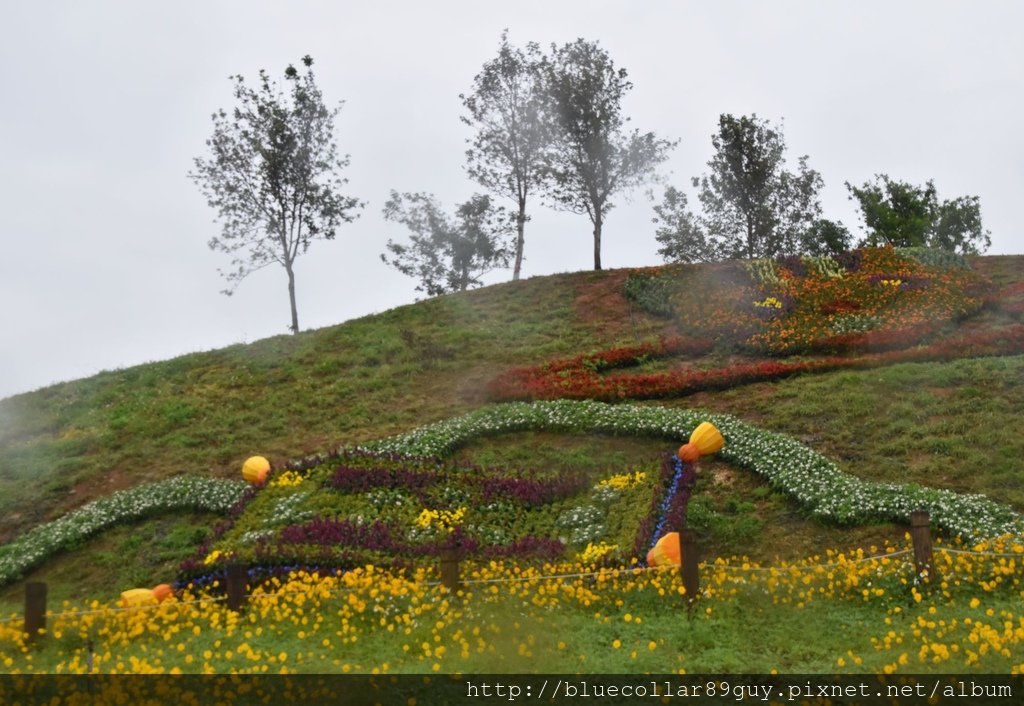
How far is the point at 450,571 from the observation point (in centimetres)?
981

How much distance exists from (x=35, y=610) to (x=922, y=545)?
9376 mm

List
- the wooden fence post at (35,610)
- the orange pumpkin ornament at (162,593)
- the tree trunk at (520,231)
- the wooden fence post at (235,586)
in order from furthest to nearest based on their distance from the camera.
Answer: the tree trunk at (520,231)
the orange pumpkin ornament at (162,593)
the wooden fence post at (235,586)
the wooden fence post at (35,610)

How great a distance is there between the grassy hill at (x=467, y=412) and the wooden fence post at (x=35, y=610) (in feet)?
12.4

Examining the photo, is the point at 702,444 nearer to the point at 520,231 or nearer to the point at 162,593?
the point at 162,593

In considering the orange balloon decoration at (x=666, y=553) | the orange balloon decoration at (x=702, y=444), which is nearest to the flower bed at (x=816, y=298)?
the orange balloon decoration at (x=702, y=444)

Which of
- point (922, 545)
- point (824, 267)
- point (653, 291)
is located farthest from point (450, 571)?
point (824, 267)

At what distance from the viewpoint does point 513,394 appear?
20359mm

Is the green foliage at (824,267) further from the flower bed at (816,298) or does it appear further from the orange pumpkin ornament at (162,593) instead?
the orange pumpkin ornament at (162,593)

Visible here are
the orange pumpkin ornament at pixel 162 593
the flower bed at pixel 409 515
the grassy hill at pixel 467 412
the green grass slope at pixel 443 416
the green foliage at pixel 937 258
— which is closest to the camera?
the orange pumpkin ornament at pixel 162 593

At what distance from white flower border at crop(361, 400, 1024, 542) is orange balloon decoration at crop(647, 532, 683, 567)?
9.28ft

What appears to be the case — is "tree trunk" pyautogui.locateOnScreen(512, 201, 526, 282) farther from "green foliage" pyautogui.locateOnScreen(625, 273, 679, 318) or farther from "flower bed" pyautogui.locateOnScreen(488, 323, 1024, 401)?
"flower bed" pyautogui.locateOnScreen(488, 323, 1024, 401)

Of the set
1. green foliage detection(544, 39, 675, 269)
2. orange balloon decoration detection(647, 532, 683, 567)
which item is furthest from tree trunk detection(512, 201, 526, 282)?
orange balloon decoration detection(647, 532, 683, 567)

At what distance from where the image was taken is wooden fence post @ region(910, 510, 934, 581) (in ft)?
31.9

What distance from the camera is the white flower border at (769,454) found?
12.3 meters
